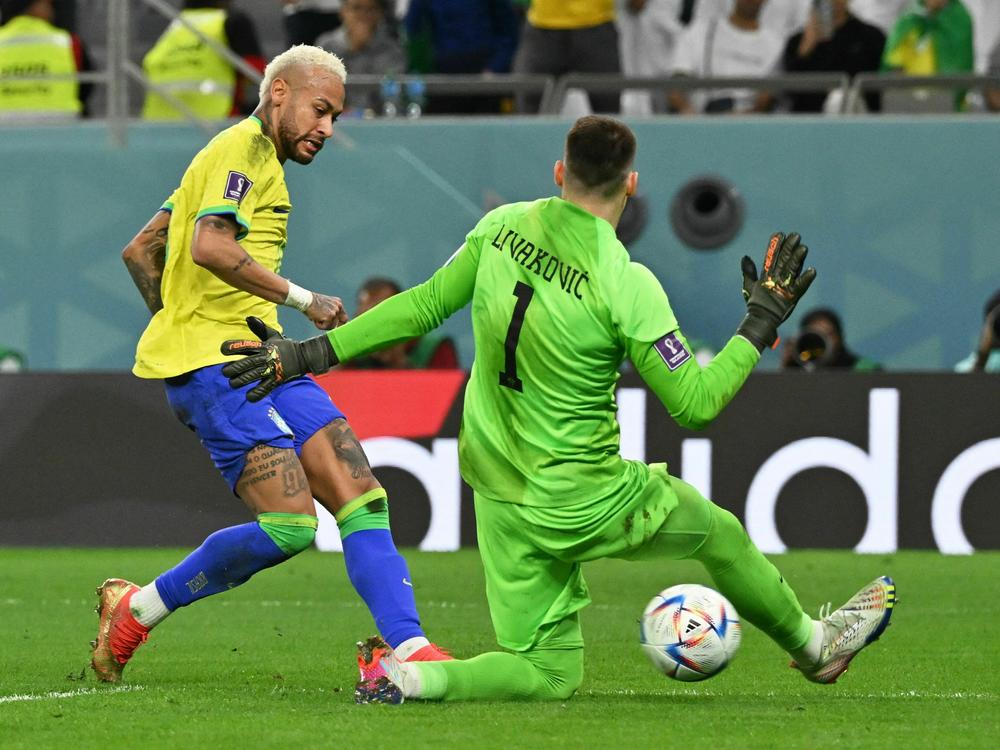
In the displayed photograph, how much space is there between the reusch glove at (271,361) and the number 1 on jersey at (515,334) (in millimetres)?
514

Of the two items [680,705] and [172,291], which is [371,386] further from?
[680,705]

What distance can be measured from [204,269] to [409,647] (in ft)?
4.95

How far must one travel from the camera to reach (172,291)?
258 inches

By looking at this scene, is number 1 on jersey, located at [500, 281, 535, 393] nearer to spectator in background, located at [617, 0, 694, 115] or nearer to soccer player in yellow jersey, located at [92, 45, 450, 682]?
soccer player in yellow jersey, located at [92, 45, 450, 682]

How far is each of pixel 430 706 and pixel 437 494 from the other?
21.3ft

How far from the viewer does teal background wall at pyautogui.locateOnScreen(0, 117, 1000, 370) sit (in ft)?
46.8

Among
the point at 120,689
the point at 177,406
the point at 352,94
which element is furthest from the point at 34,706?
the point at 352,94

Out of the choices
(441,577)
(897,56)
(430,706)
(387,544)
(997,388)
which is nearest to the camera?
(430,706)

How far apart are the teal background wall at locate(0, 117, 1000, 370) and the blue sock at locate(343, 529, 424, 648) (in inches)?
308

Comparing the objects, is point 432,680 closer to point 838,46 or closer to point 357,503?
point 357,503

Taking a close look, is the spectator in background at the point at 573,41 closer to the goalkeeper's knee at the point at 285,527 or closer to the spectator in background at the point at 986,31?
the spectator in background at the point at 986,31

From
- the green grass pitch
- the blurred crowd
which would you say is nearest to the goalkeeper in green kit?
the green grass pitch

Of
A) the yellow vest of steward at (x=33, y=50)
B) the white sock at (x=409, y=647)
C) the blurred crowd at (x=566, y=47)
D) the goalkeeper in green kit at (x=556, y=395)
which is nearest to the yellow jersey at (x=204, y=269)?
the goalkeeper in green kit at (x=556, y=395)

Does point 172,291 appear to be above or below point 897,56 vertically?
below
